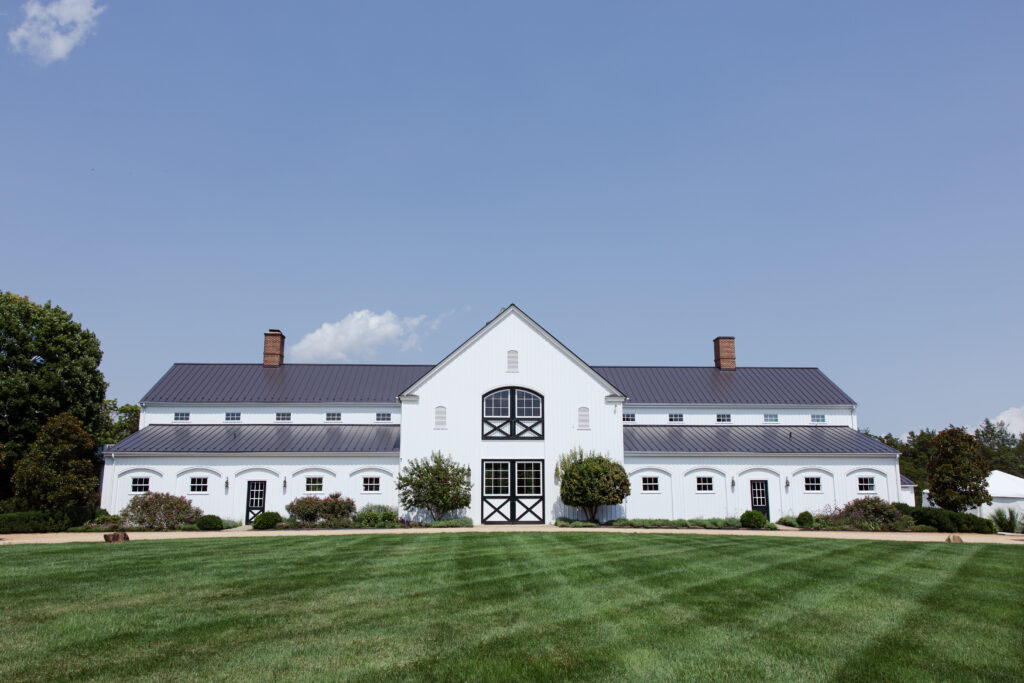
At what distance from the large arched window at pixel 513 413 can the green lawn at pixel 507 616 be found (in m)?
13.8

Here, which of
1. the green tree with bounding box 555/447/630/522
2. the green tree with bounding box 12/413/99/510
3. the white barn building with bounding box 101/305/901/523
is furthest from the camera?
the white barn building with bounding box 101/305/901/523

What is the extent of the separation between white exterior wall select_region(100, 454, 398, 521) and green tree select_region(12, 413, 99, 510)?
2906 mm

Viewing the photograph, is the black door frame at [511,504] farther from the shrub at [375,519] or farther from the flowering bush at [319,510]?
the flowering bush at [319,510]

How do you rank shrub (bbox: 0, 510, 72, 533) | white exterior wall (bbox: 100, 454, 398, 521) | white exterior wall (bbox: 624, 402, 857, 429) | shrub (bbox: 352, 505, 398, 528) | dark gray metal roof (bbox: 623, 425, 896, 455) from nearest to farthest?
1. shrub (bbox: 0, 510, 72, 533)
2. shrub (bbox: 352, 505, 398, 528)
3. white exterior wall (bbox: 100, 454, 398, 521)
4. dark gray metal roof (bbox: 623, 425, 896, 455)
5. white exterior wall (bbox: 624, 402, 857, 429)

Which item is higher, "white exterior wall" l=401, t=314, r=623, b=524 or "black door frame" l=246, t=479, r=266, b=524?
"white exterior wall" l=401, t=314, r=623, b=524

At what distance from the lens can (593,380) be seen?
31719 millimetres

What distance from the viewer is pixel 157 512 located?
30.0 meters

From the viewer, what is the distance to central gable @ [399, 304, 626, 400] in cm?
3138

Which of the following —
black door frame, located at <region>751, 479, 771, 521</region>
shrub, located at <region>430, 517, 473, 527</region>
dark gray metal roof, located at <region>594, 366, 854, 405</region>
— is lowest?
shrub, located at <region>430, 517, 473, 527</region>

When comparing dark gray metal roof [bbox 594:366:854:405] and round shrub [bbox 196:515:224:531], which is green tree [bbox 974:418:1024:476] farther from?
round shrub [bbox 196:515:224:531]

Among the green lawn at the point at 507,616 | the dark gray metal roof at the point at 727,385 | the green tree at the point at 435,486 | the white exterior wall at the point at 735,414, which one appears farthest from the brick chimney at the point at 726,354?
the green lawn at the point at 507,616

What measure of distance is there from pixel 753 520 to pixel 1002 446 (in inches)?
3569

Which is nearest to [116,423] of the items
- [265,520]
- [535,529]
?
[265,520]

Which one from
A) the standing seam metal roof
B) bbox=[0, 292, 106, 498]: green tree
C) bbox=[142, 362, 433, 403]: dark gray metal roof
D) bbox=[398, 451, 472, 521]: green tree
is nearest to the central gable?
bbox=[398, 451, 472, 521]: green tree
